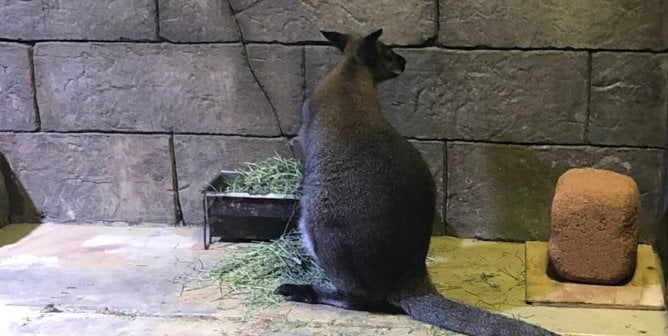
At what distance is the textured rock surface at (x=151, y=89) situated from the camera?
4.14 m

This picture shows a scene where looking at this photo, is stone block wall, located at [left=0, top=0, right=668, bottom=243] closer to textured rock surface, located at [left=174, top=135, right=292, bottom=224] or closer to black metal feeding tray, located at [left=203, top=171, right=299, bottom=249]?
textured rock surface, located at [left=174, top=135, right=292, bottom=224]

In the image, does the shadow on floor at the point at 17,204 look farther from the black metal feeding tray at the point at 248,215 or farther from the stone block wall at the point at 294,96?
the black metal feeding tray at the point at 248,215

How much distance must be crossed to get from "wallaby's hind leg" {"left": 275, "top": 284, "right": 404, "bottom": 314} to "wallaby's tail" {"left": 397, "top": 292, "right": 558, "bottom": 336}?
0.32 feet

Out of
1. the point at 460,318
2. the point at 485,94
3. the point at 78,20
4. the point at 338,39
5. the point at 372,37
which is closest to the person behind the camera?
the point at 460,318

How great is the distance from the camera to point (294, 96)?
410 cm

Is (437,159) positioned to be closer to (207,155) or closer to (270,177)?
(270,177)

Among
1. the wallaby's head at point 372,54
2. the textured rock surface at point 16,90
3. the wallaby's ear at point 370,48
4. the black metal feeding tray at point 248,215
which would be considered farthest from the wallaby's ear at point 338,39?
the textured rock surface at point 16,90

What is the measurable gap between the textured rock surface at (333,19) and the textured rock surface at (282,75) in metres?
0.05

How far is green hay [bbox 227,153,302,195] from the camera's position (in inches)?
158

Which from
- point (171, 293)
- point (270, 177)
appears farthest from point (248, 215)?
point (171, 293)

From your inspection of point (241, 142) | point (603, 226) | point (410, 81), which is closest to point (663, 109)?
point (603, 226)

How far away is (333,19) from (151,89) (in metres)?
0.94

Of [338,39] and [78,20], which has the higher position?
[78,20]

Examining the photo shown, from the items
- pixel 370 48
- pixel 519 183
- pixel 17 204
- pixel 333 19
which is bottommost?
pixel 17 204
